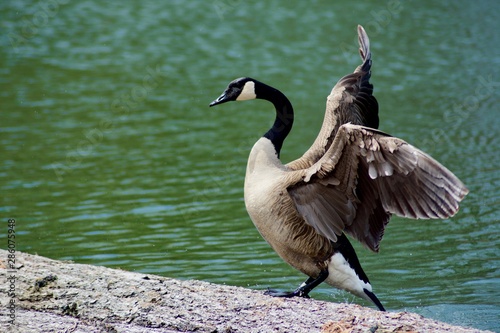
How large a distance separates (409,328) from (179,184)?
814 centimetres

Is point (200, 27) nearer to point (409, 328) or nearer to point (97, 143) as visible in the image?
point (97, 143)

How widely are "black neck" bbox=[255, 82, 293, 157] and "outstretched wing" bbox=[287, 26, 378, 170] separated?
1.10ft

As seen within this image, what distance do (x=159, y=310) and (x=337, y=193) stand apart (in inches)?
74.9

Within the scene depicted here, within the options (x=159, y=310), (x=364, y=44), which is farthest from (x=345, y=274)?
(x=364, y=44)

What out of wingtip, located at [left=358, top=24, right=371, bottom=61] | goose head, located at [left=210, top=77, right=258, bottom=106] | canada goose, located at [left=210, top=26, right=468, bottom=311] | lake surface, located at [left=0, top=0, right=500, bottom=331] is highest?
wingtip, located at [left=358, top=24, right=371, bottom=61]

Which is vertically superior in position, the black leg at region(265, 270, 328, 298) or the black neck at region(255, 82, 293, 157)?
the black neck at region(255, 82, 293, 157)

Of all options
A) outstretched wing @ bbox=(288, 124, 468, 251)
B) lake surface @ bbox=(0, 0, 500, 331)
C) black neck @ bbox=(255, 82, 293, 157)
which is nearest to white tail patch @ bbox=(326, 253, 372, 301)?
outstretched wing @ bbox=(288, 124, 468, 251)

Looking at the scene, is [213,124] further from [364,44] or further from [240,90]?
[240,90]

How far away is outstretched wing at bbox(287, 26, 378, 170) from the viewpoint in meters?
8.41

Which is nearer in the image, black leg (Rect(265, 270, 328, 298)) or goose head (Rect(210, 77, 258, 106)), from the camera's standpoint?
black leg (Rect(265, 270, 328, 298))

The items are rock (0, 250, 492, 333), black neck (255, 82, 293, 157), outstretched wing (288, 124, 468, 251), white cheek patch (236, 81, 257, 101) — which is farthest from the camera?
white cheek patch (236, 81, 257, 101)

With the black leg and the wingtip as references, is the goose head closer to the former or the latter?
the wingtip

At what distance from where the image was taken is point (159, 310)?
21.9ft

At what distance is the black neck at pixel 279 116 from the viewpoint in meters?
8.10
